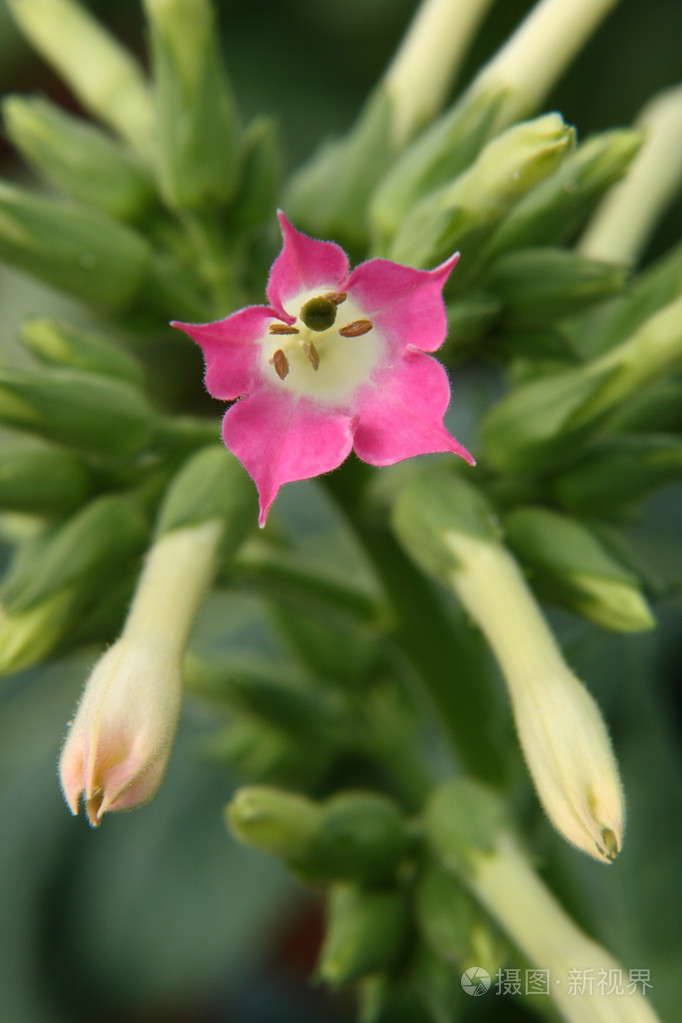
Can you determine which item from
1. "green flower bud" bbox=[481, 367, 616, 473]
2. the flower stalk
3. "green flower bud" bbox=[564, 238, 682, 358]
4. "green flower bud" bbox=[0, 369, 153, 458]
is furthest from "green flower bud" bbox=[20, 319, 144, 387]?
the flower stalk

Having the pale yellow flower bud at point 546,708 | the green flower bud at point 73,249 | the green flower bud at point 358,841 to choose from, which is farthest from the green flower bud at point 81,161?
the green flower bud at point 358,841

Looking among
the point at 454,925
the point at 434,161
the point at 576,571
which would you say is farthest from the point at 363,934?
the point at 434,161

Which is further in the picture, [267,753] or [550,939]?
[267,753]

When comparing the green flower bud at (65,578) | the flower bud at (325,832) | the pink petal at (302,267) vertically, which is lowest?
the flower bud at (325,832)

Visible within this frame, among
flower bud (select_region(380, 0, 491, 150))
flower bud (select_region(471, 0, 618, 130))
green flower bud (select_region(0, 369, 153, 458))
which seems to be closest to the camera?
green flower bud (select_region(0, 369, 153, 458))

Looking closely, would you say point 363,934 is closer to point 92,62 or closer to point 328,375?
point 328,375

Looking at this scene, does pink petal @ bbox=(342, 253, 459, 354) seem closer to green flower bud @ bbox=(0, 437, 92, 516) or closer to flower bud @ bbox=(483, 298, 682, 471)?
flower bud @ bbox=(483, 298, 682, 471)

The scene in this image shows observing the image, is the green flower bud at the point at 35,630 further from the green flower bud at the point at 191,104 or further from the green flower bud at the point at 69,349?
the green flower bud at the point at 191,104
